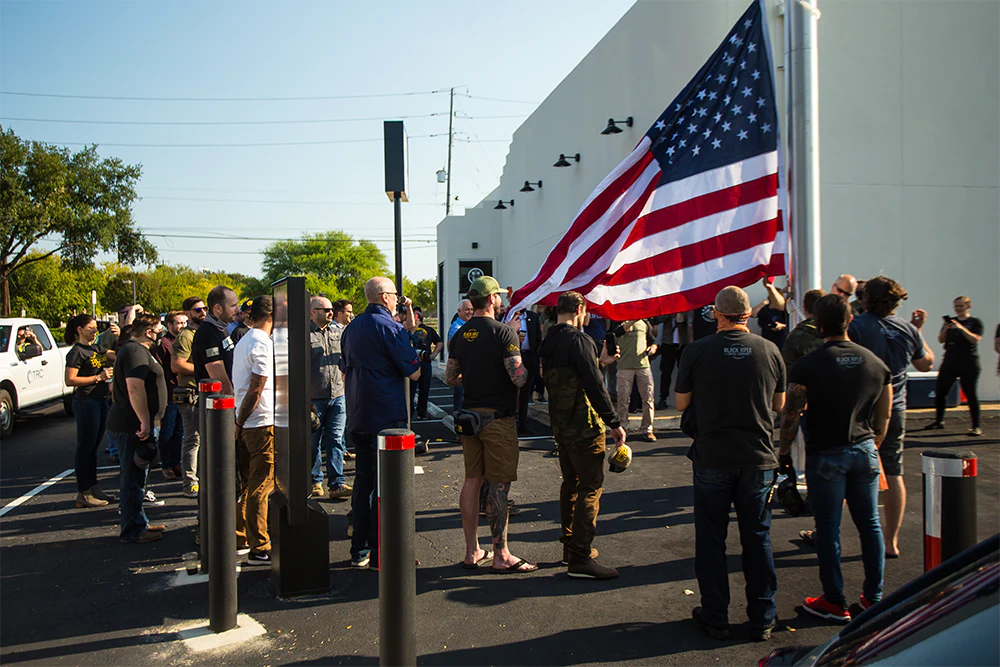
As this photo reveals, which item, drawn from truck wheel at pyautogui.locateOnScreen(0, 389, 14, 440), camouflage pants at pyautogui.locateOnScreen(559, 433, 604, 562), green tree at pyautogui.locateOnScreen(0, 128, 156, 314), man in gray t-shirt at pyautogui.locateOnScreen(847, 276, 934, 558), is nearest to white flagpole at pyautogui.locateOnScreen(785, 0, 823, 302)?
man in gray t-shirt at pyautogui.locateOnScreen(847, 276, 934, 558)

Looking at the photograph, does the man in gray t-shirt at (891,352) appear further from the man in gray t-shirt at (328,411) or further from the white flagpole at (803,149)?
the man in gray t-shirt at (328,411)

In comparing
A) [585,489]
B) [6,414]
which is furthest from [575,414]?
[6,414]

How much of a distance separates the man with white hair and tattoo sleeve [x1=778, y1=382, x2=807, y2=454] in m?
2.60

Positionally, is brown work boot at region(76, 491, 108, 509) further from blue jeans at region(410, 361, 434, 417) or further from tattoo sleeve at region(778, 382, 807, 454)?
tattoo sleeve at region(778, 382, 807, 454)

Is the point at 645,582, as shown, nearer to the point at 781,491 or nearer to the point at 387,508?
the point at 781,491

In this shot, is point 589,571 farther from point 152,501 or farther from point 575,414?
point 152,501

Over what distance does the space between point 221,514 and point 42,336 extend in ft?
40.2

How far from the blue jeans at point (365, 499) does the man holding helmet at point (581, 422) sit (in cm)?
138

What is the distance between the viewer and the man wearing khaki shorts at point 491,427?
16.7 ft

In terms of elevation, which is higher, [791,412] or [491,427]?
[791,412]

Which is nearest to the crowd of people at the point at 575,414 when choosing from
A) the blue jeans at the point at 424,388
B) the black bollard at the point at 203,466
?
the black bollard at the point at 203,466

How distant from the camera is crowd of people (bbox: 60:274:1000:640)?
13.1ft

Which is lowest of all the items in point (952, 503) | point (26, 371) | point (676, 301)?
point (952, 503)

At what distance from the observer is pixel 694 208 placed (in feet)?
22.1
